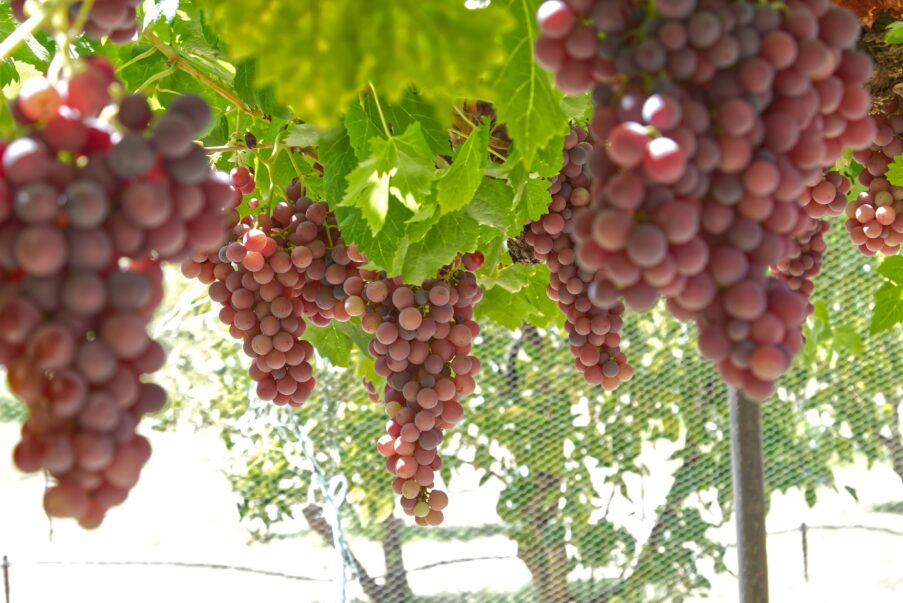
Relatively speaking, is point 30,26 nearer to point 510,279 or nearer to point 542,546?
point 510,279

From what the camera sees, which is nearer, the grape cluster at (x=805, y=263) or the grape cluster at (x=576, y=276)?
the grape cluster at (x=576, y=276)

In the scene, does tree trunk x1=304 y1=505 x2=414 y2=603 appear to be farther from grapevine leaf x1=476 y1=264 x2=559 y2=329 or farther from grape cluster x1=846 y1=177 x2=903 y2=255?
grape cluster x1=846 y1=177 x2=903 y2=255

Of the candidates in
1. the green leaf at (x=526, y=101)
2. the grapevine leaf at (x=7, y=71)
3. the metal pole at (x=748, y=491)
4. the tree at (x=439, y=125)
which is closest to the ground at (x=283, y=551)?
the tree at (x=439, y=125)

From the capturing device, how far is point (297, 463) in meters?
2.70

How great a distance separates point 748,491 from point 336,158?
1.16 meters

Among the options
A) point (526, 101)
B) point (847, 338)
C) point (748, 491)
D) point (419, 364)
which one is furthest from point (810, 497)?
point (526, 101)

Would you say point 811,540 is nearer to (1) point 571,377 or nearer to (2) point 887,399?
(2) point 887,399

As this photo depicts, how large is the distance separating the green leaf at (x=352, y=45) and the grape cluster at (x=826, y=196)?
589 mm

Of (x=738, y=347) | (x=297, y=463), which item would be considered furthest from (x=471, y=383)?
(x=297, y=463)

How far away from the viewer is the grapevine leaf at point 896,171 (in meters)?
0.84

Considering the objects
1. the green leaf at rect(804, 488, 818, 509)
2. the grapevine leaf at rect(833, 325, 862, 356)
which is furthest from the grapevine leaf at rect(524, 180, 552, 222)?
the green leaf at rect(804, 488, 818, 509)

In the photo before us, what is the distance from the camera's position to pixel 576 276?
85cm

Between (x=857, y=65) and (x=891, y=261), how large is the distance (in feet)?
2.39

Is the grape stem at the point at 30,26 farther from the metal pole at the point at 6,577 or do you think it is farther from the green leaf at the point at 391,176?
the metal pole at the point at 6,577
